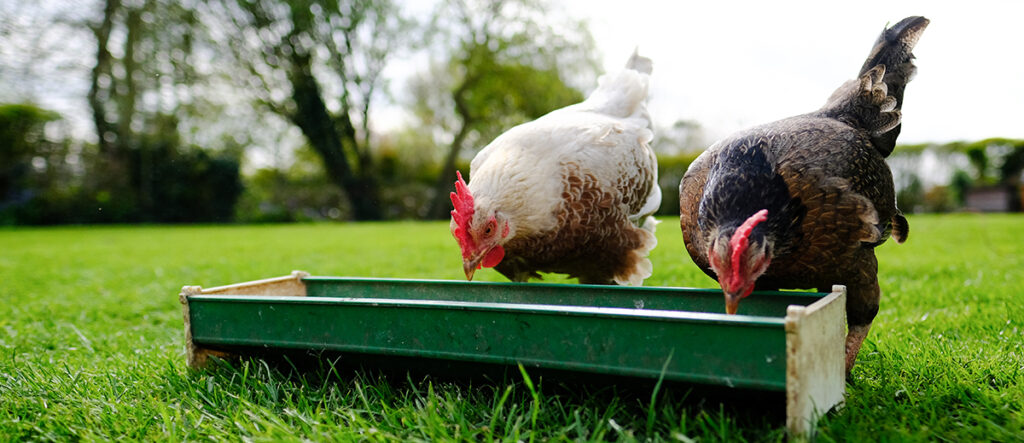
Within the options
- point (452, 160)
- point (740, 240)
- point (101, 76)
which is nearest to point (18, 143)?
point (101, 76)

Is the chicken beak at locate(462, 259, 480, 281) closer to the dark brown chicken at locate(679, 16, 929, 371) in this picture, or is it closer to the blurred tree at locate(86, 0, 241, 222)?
the dark brown chicken at locate(679, 16, 929, 371)

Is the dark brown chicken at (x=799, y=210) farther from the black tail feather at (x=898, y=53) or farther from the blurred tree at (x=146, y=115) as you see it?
the blurred tree at (x=146, y=115)

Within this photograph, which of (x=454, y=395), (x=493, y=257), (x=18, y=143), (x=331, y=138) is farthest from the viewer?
(x=331, y=138)

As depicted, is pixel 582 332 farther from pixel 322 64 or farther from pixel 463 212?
pixel 322 64

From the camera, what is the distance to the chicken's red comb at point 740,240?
1.69 metres

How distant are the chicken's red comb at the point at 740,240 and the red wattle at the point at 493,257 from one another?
109cm

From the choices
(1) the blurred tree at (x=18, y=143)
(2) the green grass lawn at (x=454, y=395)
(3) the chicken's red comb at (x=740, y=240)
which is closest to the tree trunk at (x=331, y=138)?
(1) the blurred tree at (x=18, y=143)

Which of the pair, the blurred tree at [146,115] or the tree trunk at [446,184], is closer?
the blurred tree at [146,115]

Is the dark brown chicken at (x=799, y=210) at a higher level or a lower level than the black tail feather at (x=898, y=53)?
lower

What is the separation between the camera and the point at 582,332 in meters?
1.49

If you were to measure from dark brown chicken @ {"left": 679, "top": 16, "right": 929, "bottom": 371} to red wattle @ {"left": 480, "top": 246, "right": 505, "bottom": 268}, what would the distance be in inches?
31.1

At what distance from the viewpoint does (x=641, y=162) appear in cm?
297

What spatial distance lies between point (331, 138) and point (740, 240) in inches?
688

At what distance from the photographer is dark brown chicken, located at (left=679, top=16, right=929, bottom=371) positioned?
177 centimetres
